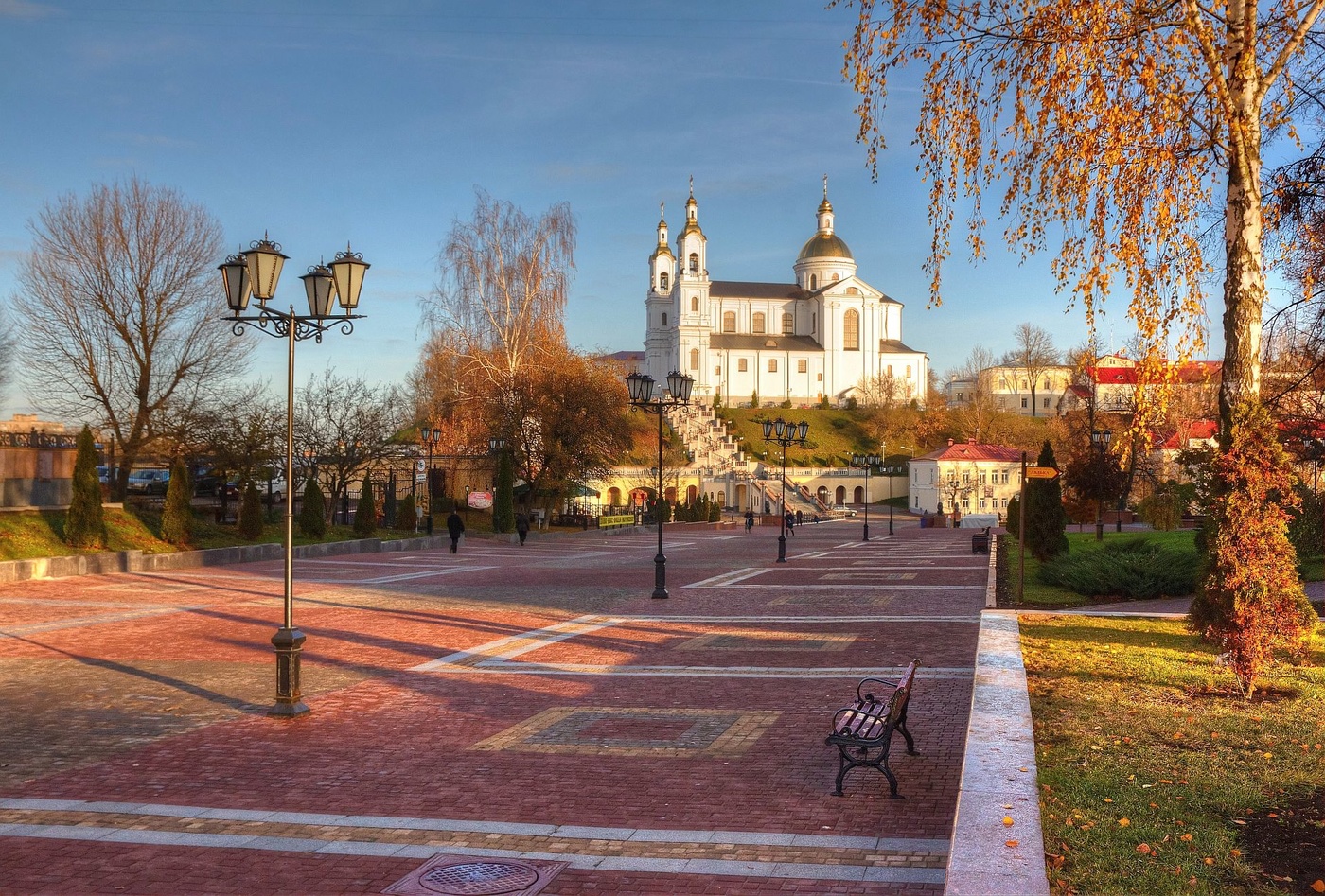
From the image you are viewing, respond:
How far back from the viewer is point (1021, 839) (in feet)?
14.3

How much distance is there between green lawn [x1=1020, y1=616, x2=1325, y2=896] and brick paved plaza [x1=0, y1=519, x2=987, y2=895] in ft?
2.55

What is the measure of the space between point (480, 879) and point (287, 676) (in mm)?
4810

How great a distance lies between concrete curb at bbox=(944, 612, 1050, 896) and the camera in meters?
3.97

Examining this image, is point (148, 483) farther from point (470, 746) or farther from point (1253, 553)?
point (1253, 553)

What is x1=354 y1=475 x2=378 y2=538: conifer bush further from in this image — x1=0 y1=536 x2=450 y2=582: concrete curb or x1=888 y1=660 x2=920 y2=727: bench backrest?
x1=888 y1=660 x2=920 y2=727: bench backrest

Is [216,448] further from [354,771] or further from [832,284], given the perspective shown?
[832,284]

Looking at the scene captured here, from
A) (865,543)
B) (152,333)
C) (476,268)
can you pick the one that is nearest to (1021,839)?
(152,333)

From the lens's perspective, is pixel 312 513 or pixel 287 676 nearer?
pixel 287 676

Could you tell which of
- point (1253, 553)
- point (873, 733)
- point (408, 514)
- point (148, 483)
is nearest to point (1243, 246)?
point (1253, 553)

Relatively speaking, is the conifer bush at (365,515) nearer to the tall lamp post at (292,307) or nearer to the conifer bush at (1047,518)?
the conifer bush at (1047,518)

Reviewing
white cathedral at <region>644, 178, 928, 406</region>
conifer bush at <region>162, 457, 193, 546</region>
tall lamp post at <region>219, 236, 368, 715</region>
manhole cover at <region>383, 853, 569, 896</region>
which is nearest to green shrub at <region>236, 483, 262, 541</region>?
conifer bush at <region>162, 457, 193, 546</region>

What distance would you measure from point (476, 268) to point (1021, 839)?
142 feet

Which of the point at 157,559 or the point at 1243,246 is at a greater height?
the point at 1243,246

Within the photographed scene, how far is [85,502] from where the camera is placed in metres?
23.3
